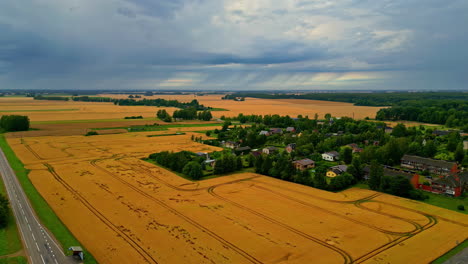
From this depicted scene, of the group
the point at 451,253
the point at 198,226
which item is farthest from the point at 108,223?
the point at 451,253

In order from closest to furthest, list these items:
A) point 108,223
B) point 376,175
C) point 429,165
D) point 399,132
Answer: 1. point 108,223
2. point 376,175
3. point 429,165
4. point 399,132

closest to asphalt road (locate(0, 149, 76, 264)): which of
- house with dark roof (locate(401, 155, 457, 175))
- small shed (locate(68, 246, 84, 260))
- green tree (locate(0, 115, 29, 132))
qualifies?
small shed (locate(68, 246, 84, 260))

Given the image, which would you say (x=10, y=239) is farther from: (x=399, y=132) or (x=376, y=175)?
(x=399, y=132)

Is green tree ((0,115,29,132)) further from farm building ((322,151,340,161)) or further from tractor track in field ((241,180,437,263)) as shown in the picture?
tractor track in field ((241,180,437,263))

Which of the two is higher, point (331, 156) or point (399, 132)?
point (399, 132)

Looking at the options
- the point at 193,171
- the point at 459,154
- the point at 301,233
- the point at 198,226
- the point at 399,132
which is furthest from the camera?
the point at 399,132
